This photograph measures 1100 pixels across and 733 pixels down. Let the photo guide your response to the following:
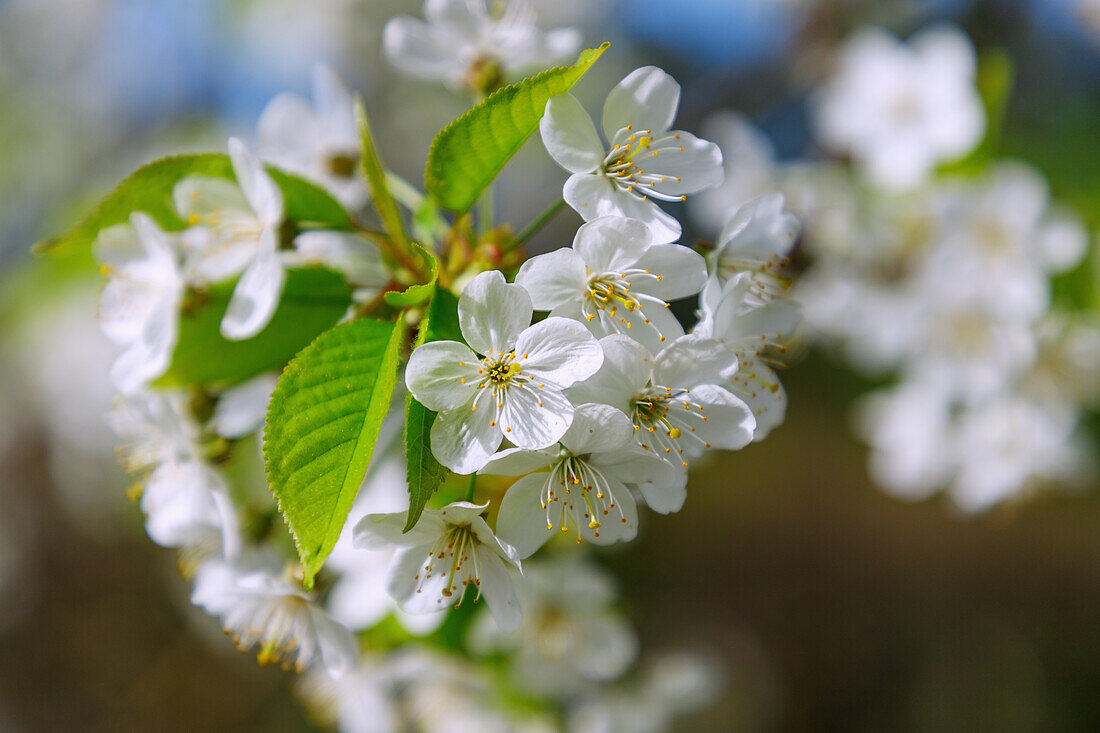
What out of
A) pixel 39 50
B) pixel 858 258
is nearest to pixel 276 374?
pixel 858 258

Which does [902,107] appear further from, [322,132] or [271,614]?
[271,614]

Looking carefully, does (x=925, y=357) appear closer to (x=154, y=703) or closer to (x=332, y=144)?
(x=332, y=144)

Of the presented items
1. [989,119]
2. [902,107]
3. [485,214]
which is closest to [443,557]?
[485,214]

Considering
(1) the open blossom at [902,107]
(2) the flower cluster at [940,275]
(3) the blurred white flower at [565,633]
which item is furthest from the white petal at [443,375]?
(1) the open blossom at [902,107]

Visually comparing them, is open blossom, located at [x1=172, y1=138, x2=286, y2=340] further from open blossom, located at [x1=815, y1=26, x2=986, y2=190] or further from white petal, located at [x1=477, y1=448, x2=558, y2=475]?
open blossom, located at [x1=815, y1=26, x2=986, y2=190]

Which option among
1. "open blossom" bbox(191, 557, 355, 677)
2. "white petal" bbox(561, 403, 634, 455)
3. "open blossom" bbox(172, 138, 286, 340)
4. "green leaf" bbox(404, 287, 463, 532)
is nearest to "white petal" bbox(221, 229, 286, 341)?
"open blossom" bbox(172, 138, 286, 340)
